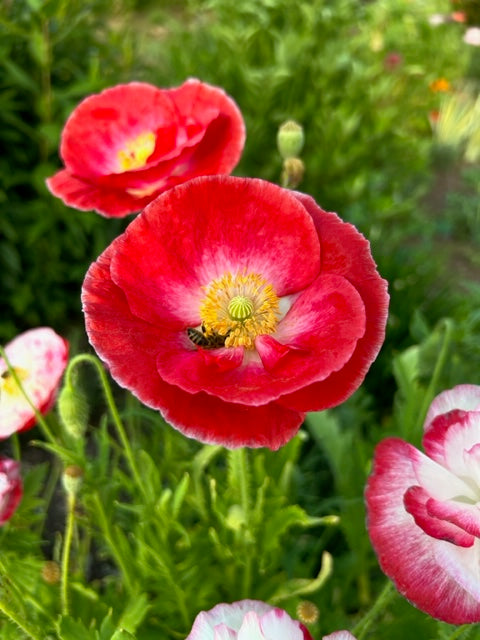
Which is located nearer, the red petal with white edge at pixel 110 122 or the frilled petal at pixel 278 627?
the frilled petal at pixel 278 627

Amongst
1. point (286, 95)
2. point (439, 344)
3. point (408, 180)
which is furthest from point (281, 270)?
point (408, 180)

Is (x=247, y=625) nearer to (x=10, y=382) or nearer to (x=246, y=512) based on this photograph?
(x=246, y=512)

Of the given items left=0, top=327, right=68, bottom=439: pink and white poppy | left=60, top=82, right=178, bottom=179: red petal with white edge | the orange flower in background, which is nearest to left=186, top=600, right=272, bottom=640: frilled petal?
left=0, top=327, right=68, bottom=439: pink and white poppy

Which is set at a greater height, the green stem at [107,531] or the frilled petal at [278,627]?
the frilled petal at [278,627]

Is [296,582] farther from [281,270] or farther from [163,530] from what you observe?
[281,270]

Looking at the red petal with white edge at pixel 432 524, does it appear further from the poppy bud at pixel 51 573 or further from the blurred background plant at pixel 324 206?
the poppy bud at pixel 51 573

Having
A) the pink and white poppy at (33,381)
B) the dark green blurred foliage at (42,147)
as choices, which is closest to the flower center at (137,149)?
the pink and white poppy at (33,381)
